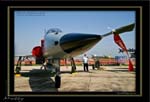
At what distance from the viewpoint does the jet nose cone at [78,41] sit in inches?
349

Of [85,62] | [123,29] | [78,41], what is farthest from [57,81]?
[123,29]

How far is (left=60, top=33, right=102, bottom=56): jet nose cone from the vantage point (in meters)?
8.86

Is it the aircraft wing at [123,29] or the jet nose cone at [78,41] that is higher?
the aircraft wing at [123,29]

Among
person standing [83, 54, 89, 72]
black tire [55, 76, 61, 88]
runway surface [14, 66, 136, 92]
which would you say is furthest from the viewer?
Answer: person standing [83, 54, 89, 72]

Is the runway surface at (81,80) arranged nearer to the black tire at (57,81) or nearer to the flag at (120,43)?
the black tire at (57,81)

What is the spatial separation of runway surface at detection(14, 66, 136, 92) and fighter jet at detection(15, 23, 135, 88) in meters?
0.18

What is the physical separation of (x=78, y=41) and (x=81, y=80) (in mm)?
919

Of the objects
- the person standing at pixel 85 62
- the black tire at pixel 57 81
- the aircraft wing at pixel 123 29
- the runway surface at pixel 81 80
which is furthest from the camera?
the person standing at pixel 85 62

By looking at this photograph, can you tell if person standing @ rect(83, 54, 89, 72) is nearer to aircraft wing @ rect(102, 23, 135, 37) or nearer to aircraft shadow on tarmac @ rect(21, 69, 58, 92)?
aircraft wing @ rect(102, 23, 135, 37)

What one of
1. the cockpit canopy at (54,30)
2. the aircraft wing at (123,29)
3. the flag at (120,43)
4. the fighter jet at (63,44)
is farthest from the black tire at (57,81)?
the flag at (120,43)

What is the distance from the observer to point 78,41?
29.1ft

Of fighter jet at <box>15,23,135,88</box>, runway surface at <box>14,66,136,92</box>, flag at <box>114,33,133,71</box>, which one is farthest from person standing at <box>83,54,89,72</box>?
flag at <box>114,33,133,71</box>

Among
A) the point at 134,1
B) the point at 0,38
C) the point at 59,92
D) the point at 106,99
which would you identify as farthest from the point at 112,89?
the point at 0,38

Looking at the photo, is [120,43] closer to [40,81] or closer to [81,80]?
[81,80]
